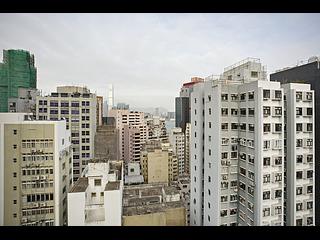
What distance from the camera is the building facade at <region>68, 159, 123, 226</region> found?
11.9 feet

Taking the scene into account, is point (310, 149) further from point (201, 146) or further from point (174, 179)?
point (174, 179)

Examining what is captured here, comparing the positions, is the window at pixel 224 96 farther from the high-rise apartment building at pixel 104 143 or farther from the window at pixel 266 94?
the high-rise apartment building at pixel 104 143

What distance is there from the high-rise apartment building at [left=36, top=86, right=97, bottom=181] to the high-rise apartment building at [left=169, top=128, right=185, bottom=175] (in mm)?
7490

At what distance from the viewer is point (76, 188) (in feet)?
13.3

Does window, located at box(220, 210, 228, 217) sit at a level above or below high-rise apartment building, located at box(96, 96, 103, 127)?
below

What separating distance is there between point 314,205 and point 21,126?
21.1ft

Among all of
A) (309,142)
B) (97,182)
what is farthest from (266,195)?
(97,182)

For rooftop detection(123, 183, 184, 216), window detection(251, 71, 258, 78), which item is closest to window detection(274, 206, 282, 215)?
rooftop detection(123, 183, 184, 216)

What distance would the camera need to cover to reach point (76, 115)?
30.2 feet

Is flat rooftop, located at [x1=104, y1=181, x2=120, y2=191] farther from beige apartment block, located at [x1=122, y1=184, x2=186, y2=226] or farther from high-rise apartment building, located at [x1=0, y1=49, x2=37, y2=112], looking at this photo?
high-rise apartment building, located at [x1=0, y1=49, x2=37, y2=112]

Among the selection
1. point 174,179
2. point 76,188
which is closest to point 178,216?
point 76,188

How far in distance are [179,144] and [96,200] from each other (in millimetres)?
11705
